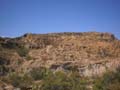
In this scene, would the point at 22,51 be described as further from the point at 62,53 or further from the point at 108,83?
the point at 108,83

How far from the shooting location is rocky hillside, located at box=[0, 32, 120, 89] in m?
59.9

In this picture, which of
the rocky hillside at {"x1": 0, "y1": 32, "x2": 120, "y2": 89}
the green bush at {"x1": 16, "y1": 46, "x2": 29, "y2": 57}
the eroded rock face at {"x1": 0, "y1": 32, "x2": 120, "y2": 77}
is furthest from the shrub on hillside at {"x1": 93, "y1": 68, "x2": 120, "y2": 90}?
the green bush at {"x1": 16, "y1": 46, "x2": 29, "y2": 57}

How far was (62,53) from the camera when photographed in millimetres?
70312

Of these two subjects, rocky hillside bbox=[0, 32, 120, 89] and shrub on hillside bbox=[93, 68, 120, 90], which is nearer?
shrub on hillside bbox=[93, 68, 120, 90]

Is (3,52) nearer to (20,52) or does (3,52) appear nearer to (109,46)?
(20,52)

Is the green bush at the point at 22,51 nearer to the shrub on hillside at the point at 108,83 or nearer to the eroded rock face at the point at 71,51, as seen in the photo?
the eroded rock face at the point at 71,51

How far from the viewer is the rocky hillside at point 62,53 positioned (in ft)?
196

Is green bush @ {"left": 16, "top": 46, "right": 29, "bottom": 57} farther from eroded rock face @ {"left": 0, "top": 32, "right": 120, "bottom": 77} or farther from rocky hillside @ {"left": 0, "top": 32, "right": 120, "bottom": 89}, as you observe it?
eroded rock face @ {"left": 0, "top": 32, "right": 120, "bottom": 77}

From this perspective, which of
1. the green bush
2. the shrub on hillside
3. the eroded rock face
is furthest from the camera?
the green bush

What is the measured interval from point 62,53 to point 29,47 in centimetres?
1246

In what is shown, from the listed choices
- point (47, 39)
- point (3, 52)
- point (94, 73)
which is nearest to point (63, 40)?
point (47, 39)

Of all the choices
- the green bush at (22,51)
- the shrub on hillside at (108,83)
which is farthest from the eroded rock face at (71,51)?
the shrub on hillside at (108,83)

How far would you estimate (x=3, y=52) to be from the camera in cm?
6881

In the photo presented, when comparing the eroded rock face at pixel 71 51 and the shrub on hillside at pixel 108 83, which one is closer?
the shrub on hillside at pixel 108 83
